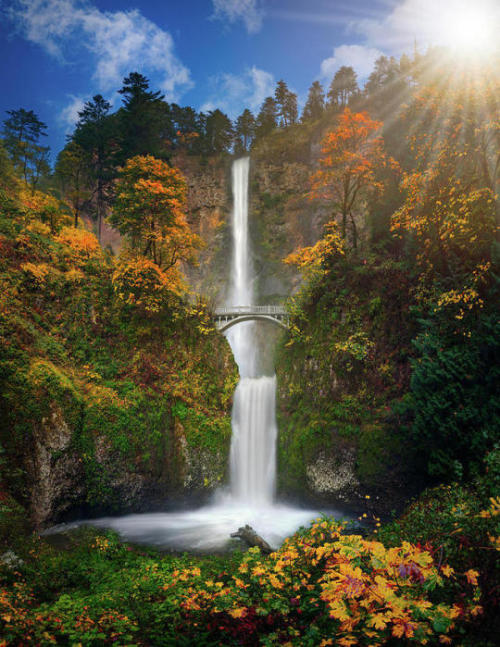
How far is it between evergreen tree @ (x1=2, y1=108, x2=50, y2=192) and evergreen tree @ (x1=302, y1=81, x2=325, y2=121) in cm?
3358

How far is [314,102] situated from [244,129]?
34.8ft

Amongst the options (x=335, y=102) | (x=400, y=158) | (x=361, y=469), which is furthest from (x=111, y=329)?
(x=335, y=102)

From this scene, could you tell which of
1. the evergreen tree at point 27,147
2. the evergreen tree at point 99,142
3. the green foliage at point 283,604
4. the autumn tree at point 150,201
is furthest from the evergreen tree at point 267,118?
the green foliage at point 283,604

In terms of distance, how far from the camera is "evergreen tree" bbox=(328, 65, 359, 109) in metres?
46.0

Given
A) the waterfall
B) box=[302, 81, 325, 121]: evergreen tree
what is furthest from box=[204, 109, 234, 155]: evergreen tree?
the waterfall

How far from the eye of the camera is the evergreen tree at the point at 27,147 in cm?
2770

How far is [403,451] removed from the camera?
1122cm

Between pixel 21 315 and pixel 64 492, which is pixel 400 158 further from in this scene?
pixel 64 492

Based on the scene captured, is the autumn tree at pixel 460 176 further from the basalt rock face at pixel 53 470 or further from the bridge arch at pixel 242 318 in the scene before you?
the basalt rock face at pixel 53 470

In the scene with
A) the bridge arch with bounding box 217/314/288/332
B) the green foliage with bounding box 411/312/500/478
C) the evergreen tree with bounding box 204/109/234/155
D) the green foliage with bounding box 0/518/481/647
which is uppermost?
the evergreen tree with bounding box 204/109/234/155

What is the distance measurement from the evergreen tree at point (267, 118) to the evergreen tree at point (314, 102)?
14.2ft

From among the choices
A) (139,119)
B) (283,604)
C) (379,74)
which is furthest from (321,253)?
(379,74)

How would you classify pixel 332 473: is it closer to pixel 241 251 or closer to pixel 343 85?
pixel 241 251

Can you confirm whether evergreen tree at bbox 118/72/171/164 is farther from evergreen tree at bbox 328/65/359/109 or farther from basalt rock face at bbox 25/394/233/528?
evergreen tree at bbox 328/65/359/109
